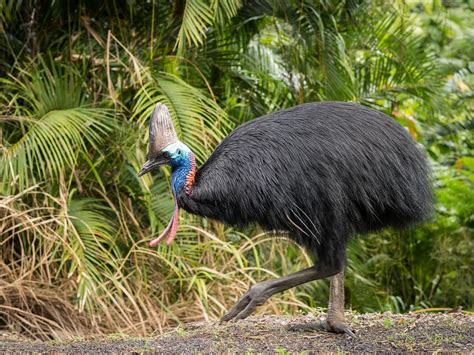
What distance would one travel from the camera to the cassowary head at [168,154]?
4.42m

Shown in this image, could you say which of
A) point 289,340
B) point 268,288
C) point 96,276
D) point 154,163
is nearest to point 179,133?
point 96,276

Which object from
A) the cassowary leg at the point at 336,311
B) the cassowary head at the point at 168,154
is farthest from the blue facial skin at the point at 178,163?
the cassowary leg at the point at 336,311

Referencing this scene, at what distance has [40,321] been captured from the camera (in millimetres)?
5934

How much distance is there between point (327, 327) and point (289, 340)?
250mm

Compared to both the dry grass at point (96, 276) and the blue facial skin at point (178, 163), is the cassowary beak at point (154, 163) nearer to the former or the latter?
the blue facial skin at point (178, 163)

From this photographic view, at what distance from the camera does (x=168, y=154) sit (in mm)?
4480

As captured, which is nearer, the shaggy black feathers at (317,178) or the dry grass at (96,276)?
the shaggy black feathers at (317,178)

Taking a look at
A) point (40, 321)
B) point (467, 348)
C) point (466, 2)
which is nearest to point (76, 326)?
point (40, 321)

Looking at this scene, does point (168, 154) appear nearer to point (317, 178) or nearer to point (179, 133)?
point (317, 178)

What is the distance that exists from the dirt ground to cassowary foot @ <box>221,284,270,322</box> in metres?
0.12

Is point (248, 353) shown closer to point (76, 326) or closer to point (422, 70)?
point (76, 326)

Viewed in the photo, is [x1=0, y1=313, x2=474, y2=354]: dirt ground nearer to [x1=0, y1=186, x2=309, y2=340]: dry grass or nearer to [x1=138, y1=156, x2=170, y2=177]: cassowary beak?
[x1=138, y1=156, x2=170, y2=177]: cassowary beak

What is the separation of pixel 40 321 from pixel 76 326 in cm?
26

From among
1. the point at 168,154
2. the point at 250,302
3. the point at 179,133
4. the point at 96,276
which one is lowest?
the point at 96,276
